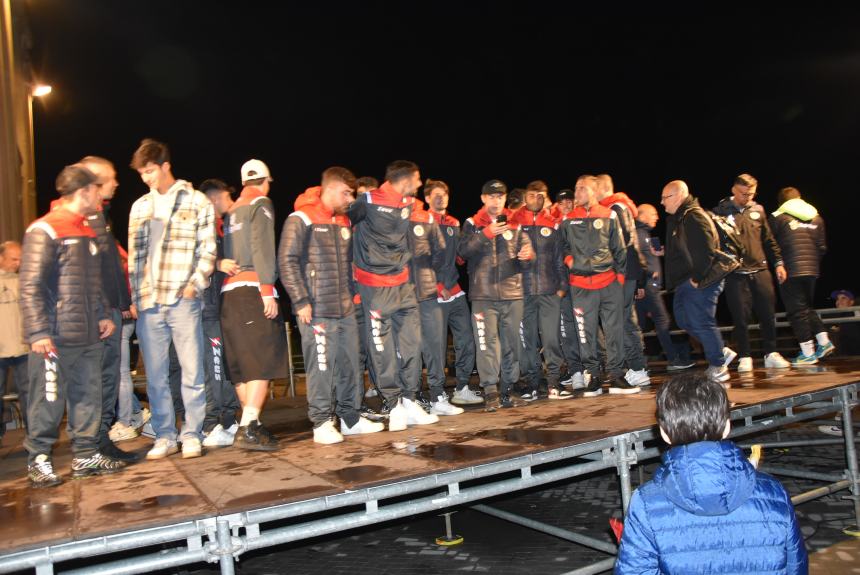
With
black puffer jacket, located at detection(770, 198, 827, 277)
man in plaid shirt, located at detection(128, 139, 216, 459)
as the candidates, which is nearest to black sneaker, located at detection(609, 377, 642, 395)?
black puffer jacket, located at detection(770, 198, 827, 277)

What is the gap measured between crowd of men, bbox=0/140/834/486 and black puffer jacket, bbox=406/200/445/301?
0.02 metres

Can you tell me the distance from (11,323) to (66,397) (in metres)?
3.34

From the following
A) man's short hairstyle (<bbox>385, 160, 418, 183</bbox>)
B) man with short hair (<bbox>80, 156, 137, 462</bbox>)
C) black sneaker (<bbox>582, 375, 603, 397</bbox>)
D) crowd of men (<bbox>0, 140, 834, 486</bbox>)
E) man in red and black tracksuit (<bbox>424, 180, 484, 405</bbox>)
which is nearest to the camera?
crowd of men (<bbox>0, 140, 834, 486</bbox>)

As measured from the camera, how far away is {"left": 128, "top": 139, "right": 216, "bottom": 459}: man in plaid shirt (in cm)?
450

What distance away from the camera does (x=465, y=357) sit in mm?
7359

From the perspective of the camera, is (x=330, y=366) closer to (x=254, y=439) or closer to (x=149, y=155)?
(x=254, y=439)

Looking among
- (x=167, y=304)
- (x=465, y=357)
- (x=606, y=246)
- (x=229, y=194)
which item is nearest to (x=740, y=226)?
(x=606, y=246)

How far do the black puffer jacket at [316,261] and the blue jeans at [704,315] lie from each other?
127 inches

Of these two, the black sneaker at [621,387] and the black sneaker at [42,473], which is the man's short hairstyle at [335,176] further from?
the black sneaker at [621,387]

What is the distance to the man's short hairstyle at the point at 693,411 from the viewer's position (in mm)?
1976

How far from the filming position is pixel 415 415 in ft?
17.2

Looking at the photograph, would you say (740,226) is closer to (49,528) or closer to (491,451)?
(491,451)

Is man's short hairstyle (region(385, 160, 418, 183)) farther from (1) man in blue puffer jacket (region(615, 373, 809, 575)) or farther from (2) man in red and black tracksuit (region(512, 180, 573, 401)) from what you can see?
(1) man in blue puffer jacket (region(615, 373, 809, 575))

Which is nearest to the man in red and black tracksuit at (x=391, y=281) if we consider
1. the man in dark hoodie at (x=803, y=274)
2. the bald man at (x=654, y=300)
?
the bald man at (x=654, y=300)
